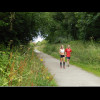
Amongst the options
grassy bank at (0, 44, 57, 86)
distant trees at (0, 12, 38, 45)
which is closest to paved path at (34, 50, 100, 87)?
grassy bank at (0, 44, 57, 86)

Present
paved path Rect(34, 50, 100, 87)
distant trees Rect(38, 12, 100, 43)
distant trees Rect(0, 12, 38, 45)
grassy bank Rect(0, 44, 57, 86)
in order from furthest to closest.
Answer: distant trees Rect(38, 12, 100, 43) < distant trees Rect(0, 12, 38, 45) < paved path Rect(34, 50, 100, 87) < grassy bank Rect(0, 44, 57, 86)

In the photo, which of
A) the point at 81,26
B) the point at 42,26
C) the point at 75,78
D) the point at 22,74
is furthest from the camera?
the point at 81,26

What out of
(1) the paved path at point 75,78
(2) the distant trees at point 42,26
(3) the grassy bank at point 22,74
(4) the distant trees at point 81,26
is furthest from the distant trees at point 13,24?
(1) the paved path at point 75,78

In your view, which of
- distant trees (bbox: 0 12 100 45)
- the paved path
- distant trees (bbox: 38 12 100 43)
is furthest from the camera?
distant trees (bbox: 38 12 100 43)

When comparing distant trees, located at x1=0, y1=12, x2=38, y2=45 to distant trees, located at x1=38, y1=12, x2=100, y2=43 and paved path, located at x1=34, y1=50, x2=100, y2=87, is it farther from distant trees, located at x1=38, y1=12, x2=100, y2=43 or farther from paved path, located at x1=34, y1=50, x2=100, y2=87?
paved path, located at x1=34, y1=50, x2=100, y2=87

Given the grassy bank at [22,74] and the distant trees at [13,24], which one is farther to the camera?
the distant trees at [13,24]

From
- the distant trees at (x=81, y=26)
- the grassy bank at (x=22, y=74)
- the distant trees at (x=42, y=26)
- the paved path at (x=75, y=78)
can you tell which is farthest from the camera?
the distant trees at (x=81, y=26)

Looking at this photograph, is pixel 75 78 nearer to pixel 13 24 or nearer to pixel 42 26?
pixel 13 24

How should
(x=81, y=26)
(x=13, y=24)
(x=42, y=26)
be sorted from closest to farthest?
1. (x=13, y=24)
2. (x=42, y=26)
3. (x=81, y=26)

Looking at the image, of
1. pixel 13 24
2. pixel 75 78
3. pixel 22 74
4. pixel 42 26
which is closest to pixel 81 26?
pixel 42 26

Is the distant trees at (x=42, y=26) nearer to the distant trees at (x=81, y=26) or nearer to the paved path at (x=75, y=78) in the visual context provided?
the distant trees at (x=81, y=26)

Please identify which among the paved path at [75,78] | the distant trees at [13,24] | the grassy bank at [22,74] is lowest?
the paved path at [75,78]

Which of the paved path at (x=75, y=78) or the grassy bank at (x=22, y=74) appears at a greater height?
the grassy bank at (x=22, y=74)
